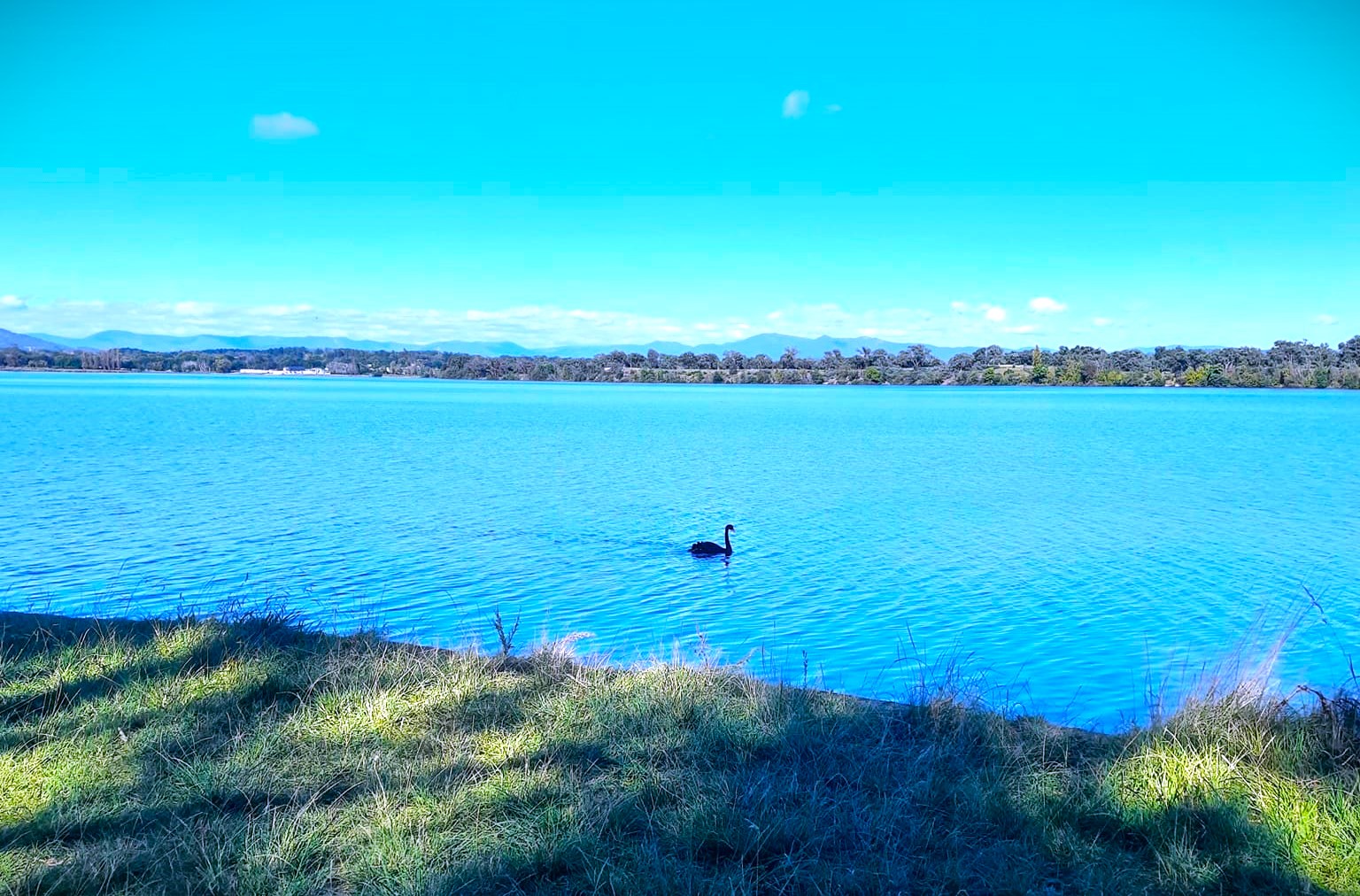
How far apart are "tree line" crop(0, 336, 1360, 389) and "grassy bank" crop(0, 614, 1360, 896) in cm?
15437

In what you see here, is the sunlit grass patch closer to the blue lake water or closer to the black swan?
the blue lake water

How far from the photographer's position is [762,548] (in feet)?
58.2

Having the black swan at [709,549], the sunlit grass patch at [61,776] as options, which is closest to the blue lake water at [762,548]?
the black swan at [709,549]

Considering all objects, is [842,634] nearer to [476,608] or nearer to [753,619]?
[753,619]

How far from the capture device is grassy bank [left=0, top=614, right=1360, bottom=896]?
3936 mm

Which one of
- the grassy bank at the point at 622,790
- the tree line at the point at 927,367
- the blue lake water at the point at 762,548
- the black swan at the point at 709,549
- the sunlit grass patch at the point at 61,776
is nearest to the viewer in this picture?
the grassy bank at the point at 622,790

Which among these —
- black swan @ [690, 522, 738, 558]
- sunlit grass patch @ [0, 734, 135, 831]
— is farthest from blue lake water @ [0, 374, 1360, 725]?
sunlit grass patch @ [0, 734, 135, 831]

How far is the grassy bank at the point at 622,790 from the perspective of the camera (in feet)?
12.9

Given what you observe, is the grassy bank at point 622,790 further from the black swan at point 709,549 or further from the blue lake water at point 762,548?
the black swan at point 709,549

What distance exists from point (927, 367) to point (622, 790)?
580 ft

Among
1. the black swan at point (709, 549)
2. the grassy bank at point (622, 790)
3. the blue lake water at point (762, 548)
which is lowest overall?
the blue lake water at point (762, 548)

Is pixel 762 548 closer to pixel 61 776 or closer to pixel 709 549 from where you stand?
pixel 709 549

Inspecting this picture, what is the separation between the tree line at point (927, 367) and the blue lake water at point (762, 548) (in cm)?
12040

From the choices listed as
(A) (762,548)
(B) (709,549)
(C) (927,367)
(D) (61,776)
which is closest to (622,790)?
(D) (61,776)
